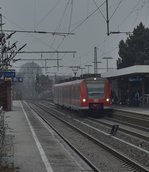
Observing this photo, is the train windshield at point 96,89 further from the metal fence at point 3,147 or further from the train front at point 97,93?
the metal fence at point 3,147

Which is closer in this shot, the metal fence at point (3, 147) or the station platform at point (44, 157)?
the metal fence at point (3, 147)

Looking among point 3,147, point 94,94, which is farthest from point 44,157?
point 94,94

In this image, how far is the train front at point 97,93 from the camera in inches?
1569

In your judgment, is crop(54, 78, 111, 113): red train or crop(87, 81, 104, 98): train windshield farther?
crop(87, 81, 104, 98): train windshield

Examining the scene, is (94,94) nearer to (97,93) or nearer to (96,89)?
(97,93)

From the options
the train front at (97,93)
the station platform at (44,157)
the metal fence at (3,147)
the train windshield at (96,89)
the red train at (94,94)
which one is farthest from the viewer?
the train windshield at (96,89)

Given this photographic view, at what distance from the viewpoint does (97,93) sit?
132ft

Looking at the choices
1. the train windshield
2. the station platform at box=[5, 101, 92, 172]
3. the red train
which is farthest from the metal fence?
the train windshield

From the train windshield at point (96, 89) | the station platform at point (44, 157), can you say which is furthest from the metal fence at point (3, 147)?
the train windshield at point (96, 89)

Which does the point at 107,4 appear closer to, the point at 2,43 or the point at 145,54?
the point at 2,43

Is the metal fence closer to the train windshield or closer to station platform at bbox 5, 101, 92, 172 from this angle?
station platform at bbox 5, 101, 92, 172

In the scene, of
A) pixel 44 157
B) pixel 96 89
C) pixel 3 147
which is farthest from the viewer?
pixel 96 89

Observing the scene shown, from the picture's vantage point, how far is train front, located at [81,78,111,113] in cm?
3984

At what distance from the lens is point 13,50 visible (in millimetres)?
13008
